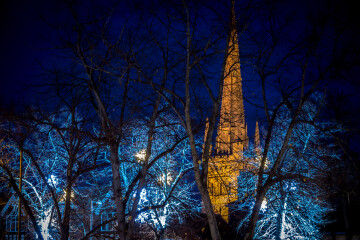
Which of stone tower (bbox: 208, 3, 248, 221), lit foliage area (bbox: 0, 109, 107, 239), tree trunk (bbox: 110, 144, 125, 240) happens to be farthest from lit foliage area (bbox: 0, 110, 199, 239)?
stone tower (bbox: 208, 3, 248, 221)

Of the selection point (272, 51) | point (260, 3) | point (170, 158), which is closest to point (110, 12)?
point (260, 3)

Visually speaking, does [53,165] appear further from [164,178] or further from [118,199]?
[118,199]

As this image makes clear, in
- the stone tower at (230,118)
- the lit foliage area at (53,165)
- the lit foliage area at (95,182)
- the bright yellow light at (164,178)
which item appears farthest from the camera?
the bright yellow light at (164,178)

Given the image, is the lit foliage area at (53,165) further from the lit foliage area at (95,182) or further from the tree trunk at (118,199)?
the tree trunk at (118,199)

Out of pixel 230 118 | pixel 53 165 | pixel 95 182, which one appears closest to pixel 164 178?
pixel 95 182

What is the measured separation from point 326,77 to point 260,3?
2794 mm

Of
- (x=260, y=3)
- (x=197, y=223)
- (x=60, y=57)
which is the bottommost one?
(x=197, y=223)

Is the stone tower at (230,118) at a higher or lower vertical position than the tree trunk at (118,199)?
higher

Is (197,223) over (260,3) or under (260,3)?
under

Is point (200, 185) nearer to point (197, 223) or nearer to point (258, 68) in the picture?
point (258, 68)

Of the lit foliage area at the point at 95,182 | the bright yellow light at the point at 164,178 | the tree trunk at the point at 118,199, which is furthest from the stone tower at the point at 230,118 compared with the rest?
the bright yellow light at the point at 164,178

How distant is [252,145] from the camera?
2028cm

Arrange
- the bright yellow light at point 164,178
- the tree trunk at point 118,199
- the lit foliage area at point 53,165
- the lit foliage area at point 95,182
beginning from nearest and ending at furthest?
the tree trunk at point 118,199, the lit foliage area at point 53,165, the lit foliage area at point 95,182, the bright yellow light at point 164,178

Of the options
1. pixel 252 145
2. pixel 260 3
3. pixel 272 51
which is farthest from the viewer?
pixel 252 145
